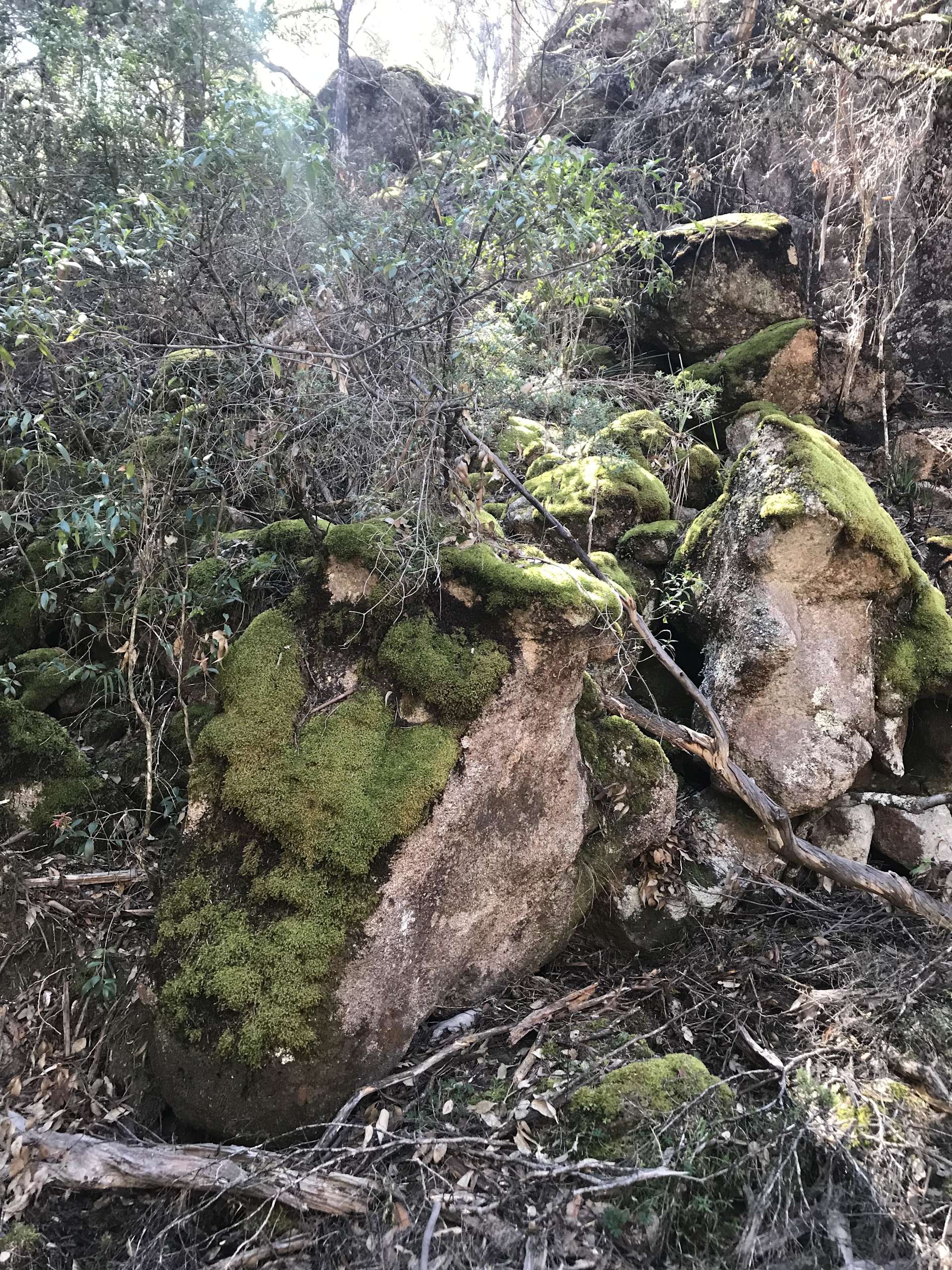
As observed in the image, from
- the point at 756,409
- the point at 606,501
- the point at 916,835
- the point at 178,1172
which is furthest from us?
the point at 756,409

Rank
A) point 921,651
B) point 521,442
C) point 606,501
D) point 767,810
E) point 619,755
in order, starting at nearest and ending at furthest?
1. point 767,810
2. point 619,755
3. point 921,651
4. point 606,501
5. point 521,442

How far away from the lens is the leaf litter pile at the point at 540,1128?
2232 millimetres

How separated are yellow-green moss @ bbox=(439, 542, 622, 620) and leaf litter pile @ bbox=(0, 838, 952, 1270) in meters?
1.92

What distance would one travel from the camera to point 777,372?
6.87 meters

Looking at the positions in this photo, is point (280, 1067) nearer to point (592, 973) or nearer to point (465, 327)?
point (592, 973)

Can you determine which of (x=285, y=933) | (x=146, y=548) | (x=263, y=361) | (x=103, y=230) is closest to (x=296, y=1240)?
(x=285, y=933)

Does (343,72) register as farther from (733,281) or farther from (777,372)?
(777,372)

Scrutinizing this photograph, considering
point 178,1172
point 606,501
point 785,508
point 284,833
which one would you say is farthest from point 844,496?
point 178,1172

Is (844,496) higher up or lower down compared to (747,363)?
lower down

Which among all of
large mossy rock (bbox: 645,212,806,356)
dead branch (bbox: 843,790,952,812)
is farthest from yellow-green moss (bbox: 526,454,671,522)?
large mossy rock (bbox: 645,212,806,356)

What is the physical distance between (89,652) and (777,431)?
4.70 meters

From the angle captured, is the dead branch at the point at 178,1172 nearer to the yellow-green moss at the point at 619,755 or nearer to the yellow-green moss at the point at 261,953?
the yellow-green moss at the point at 261,953

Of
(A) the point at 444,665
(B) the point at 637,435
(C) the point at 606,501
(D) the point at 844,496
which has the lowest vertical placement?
(A) the point at 444,665

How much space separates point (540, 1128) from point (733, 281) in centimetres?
765
